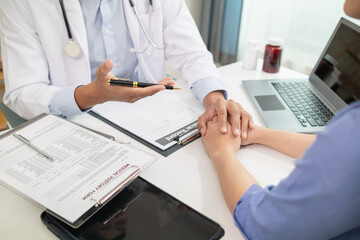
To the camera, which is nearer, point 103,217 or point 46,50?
point 103,217

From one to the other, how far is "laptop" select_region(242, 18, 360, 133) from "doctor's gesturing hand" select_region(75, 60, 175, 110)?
36cm

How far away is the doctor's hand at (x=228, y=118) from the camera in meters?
0.75

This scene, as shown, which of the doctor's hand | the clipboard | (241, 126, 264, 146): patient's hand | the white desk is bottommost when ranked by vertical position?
the white desk

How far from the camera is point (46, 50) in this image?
0.98 metres

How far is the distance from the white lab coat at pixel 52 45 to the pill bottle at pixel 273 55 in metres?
0.27

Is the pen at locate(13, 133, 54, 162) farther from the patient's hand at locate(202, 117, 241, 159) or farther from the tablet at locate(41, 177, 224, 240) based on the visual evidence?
the patient's hand at locate(202, 117, 241, 159)

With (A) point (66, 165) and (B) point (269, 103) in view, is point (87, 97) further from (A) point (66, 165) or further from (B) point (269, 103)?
(B) point (269, 103)

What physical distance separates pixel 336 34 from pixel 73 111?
947 millimetres

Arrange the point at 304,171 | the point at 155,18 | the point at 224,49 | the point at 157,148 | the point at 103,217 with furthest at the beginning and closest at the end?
the point at 224,49 → the point at 155,18 → the point at 157,148 → the point at 103,217 → the point at 304,171

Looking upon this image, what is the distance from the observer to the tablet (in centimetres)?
50

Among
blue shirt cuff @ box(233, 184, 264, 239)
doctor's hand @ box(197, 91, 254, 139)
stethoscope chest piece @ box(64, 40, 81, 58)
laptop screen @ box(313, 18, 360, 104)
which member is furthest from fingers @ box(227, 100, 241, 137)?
stethoscope chest piece @ box(64, 40, 81, 58)

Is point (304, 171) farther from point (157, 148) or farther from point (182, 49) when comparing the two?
point (182, 49)

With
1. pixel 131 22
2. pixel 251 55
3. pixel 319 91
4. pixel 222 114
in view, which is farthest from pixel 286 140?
pixel 131 22

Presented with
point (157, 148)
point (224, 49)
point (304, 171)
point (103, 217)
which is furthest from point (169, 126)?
point (224, 49)
